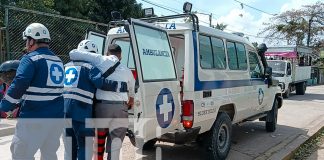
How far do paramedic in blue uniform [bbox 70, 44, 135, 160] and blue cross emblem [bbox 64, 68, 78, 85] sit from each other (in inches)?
6.1

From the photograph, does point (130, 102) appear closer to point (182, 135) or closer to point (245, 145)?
point (182, 135)

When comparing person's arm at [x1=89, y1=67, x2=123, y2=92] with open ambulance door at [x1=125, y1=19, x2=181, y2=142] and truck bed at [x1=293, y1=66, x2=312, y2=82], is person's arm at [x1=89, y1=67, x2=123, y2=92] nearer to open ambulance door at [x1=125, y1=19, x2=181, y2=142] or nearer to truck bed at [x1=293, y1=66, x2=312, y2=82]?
open ambulance door at [x1=125, y1=19, x2=181, y2=142]

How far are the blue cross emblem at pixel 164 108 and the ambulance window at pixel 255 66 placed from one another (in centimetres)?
282

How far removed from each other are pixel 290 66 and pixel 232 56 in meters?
12.8

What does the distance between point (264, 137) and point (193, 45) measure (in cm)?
386

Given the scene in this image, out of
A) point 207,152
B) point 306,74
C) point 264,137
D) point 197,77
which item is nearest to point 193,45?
point 197,77

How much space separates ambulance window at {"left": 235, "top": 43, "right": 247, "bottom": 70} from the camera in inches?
258

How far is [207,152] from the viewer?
18.2ft

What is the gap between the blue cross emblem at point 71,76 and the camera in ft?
13.9

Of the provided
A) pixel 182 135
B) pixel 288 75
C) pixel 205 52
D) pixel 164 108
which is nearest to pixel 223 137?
pixel 182 135

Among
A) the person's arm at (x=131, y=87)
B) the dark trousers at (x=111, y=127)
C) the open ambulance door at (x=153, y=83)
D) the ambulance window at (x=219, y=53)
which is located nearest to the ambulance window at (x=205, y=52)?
the ambulance window at (x=219, y=53)

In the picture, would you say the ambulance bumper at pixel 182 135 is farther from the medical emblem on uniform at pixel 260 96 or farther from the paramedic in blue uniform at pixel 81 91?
the medical emblem on uniform at pixel 260 96

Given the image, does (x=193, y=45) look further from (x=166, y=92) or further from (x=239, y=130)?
(x=239, y=130)

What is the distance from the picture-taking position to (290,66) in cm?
1800
